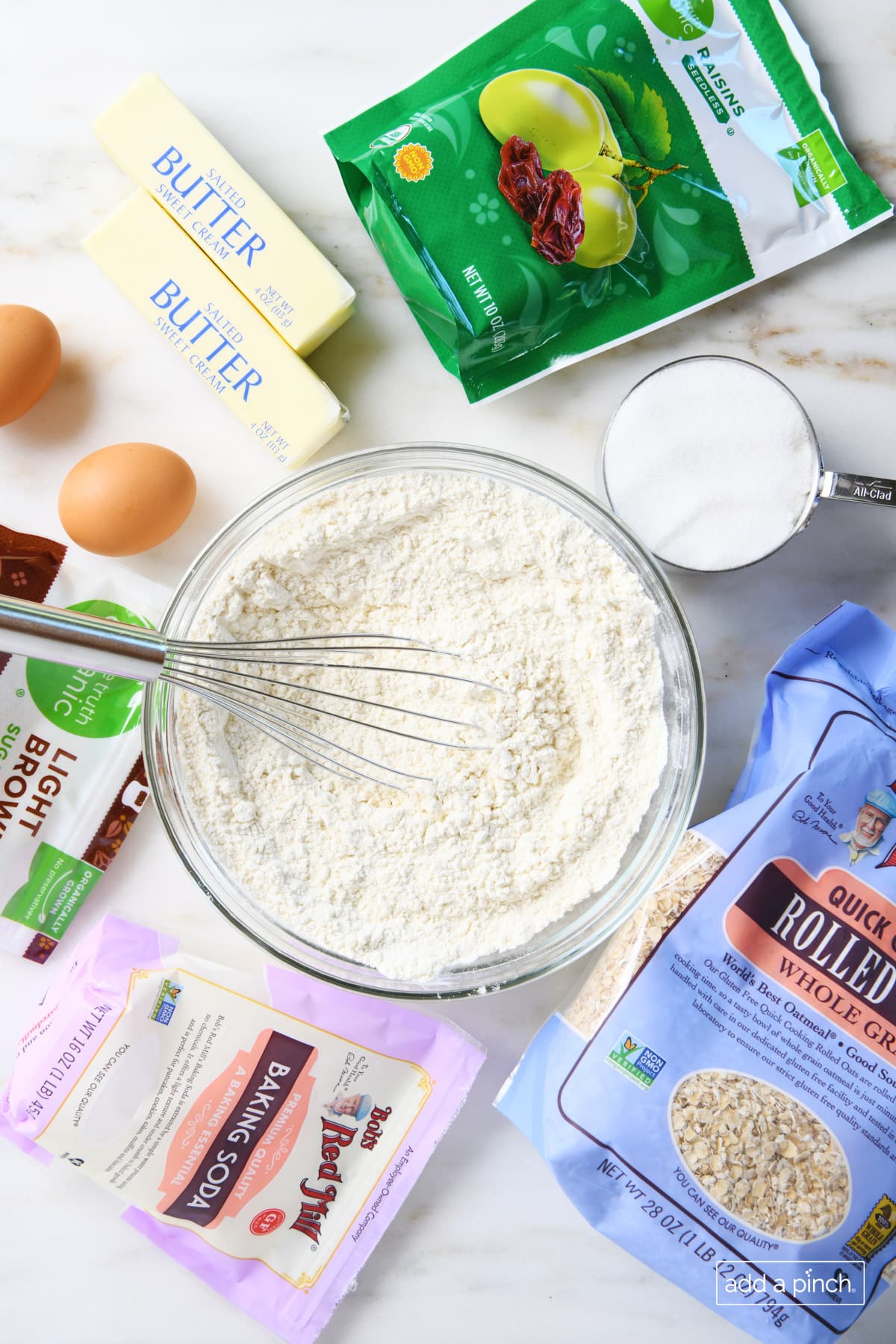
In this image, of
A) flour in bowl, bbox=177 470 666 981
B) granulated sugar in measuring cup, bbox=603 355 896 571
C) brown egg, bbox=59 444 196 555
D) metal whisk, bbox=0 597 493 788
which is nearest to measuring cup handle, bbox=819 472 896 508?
granulated sugar in measuring cup, bbox=603 355 896 571

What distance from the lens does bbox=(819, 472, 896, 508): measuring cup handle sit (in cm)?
81

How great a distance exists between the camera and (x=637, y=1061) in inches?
31.0

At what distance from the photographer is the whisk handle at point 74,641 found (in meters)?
0.63

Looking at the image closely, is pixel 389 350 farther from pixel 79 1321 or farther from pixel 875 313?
pixel 79 1321

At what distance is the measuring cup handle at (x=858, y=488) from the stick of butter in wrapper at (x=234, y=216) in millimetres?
498

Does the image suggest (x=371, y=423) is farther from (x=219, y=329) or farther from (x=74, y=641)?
(x=74, y=641)

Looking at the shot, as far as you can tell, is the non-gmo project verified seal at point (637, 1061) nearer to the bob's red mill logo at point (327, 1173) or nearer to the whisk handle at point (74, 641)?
the bob's red mill logo at point (327, 1173)

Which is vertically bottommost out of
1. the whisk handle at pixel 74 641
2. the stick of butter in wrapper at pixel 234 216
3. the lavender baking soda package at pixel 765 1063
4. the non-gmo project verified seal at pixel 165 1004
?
the lavender baking soda package at pixel 765 1063

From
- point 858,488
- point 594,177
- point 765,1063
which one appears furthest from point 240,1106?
point 594,177

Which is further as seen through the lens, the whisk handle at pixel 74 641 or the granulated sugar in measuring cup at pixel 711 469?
the granulated sugar in measuring cup at pixel 711 469

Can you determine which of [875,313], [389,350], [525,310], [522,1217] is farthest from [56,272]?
[522,1217]

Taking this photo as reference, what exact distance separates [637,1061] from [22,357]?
0.88 m

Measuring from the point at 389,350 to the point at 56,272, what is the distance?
0.36 m

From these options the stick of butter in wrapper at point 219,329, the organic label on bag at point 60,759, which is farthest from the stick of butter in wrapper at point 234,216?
the organic label on bag at point 60,759
